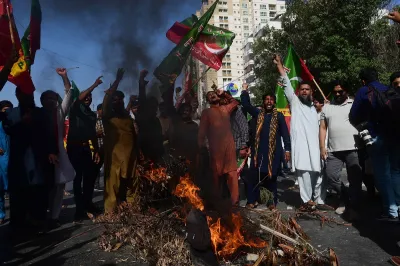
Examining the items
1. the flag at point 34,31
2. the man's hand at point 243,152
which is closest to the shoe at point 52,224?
the flag at point 34,31

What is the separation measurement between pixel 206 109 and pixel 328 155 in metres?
2.01

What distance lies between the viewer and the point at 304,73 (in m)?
7.47

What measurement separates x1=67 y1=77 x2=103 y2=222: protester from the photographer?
400 cm

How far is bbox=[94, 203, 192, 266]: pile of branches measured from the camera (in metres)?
3.42

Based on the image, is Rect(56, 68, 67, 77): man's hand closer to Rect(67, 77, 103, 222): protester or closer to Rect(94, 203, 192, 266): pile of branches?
Rect(67, 77, 103, 222): protester

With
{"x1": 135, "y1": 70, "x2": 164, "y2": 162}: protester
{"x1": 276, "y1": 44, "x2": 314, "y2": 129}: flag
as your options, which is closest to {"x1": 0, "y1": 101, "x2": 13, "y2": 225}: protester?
{"x1": 135, "y1": 70, "x2": 164, "y2": 162}: protester

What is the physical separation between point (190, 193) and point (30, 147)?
109 inches

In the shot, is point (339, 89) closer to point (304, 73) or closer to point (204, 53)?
point (304, 73)

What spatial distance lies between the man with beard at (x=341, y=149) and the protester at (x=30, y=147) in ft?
13.3

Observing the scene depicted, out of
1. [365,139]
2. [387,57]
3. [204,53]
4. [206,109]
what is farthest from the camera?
[387,57]

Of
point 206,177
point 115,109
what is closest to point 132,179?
point 115,109

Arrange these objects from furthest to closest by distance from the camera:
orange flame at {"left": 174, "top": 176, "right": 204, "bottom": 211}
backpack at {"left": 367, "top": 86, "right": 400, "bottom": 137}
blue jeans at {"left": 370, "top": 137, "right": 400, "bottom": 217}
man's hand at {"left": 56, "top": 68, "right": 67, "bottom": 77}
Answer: man's hand at {"left": 56, "top": 68, "right": 67, "bottom": 77}, blue jeans at {"left": 370, "top": 137, "right": 400, "bottom": 217}, backpack at {"left": 367, "top": 86, "right": 400, "bottom": 137}, orange flame at {"left": 174, "top": 176, "right": 204, "bottom": 211}

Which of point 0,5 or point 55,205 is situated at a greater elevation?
point 0,5

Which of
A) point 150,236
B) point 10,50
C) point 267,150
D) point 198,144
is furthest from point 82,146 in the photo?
point 267,150
